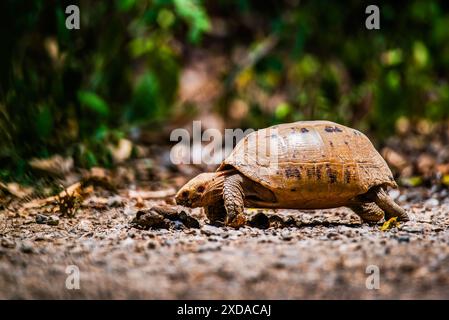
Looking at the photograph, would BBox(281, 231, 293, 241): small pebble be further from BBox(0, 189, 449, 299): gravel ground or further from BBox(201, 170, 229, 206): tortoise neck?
BBox(201, 170, 229, 206): tortoise neck

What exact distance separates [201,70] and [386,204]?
9.76 metres

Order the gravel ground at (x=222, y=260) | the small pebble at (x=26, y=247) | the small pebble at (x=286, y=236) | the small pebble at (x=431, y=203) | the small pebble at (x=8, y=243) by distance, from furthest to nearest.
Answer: the small pebble at (x=431, y=203) < the small pebble at (x=286, y=236) < the small pebble at (x=8, y=243) < the small pebble at (x=26, y=247) < the gravel ground at (x=222, y=260)

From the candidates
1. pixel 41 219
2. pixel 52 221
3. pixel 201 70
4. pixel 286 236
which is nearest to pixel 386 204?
pixel 286 236

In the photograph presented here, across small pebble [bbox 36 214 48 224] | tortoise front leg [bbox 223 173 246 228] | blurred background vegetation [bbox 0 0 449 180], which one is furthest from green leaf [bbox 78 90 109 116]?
tortoise front leg [bbox 223 173 246 228]

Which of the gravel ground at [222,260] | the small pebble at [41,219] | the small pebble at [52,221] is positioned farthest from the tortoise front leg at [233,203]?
the small pebble at [41,219]

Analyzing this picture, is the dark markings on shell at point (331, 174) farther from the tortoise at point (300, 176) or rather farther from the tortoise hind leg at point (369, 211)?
the tortoise hind leg at point (369, 211)

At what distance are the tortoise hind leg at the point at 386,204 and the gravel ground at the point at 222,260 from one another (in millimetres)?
107

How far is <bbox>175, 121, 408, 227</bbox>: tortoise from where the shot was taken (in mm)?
4355

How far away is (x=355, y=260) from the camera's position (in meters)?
3.16

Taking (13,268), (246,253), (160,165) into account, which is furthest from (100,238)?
(160,165)

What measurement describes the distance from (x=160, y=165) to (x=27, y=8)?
242cm

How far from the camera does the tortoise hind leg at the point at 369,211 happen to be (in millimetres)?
4605

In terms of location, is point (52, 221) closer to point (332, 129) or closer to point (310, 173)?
point (310, 173)
